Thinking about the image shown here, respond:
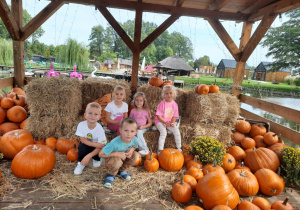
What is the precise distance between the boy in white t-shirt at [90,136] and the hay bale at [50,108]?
2.97ft

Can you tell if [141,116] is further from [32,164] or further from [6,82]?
[6,82]

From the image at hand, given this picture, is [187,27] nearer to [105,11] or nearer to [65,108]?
[105,11]

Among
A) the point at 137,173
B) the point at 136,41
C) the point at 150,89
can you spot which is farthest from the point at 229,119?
the point at 136,41

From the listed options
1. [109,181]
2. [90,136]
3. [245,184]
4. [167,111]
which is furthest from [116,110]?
[245,184]

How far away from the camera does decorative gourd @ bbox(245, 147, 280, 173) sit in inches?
107

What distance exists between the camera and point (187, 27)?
4.62 metres

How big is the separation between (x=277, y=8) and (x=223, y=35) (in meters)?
1.17

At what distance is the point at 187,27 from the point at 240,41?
1564mm

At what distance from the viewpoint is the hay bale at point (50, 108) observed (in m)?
3.32

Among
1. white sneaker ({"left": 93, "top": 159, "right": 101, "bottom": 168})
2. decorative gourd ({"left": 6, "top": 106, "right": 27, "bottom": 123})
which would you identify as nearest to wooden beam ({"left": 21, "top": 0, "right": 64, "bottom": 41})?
decorative gourd ({"left": 6, "top": 106, "right": 27, "bottom": 123})

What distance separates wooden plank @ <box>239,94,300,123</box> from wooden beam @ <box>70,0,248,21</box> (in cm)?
208

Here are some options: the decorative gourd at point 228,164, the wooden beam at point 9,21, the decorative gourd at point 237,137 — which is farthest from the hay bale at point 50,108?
the decorative gourd at point 237,137

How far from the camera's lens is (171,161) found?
2738 millimetres

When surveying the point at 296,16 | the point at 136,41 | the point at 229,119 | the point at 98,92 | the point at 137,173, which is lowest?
the point at 137,173
